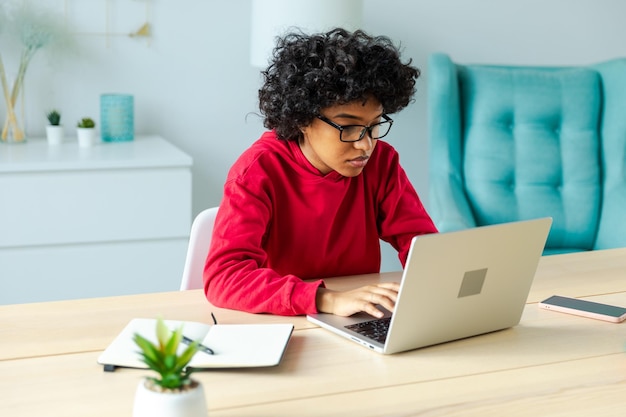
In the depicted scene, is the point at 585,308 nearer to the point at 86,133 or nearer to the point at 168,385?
the point at 168,385

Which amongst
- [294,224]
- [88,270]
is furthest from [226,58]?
[294,224]

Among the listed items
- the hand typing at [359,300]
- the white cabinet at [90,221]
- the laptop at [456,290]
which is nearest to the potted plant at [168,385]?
the laptop at [456,290]

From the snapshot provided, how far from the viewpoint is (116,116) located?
3.07 m

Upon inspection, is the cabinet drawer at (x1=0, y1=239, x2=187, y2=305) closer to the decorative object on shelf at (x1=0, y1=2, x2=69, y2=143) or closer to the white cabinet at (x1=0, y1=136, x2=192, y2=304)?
the white cabinet at (x1=0, y1=136, x2=192, y2=304)

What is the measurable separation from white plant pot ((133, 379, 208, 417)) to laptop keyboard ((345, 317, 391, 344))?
0.45 m

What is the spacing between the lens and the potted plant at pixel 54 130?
3.02m

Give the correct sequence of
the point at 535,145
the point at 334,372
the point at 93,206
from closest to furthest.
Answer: the point at 334,372, the point at 93,206, the point at 535,145

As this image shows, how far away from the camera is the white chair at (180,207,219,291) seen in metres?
1.83

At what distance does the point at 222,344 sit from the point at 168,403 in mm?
343

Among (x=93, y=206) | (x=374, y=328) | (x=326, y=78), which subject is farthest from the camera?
(x=93, y=206)

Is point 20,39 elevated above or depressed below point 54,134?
above

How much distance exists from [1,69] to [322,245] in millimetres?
1707

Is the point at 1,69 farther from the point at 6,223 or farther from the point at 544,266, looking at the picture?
the point at 544,266

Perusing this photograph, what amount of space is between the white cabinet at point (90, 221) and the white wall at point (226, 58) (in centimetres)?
42
